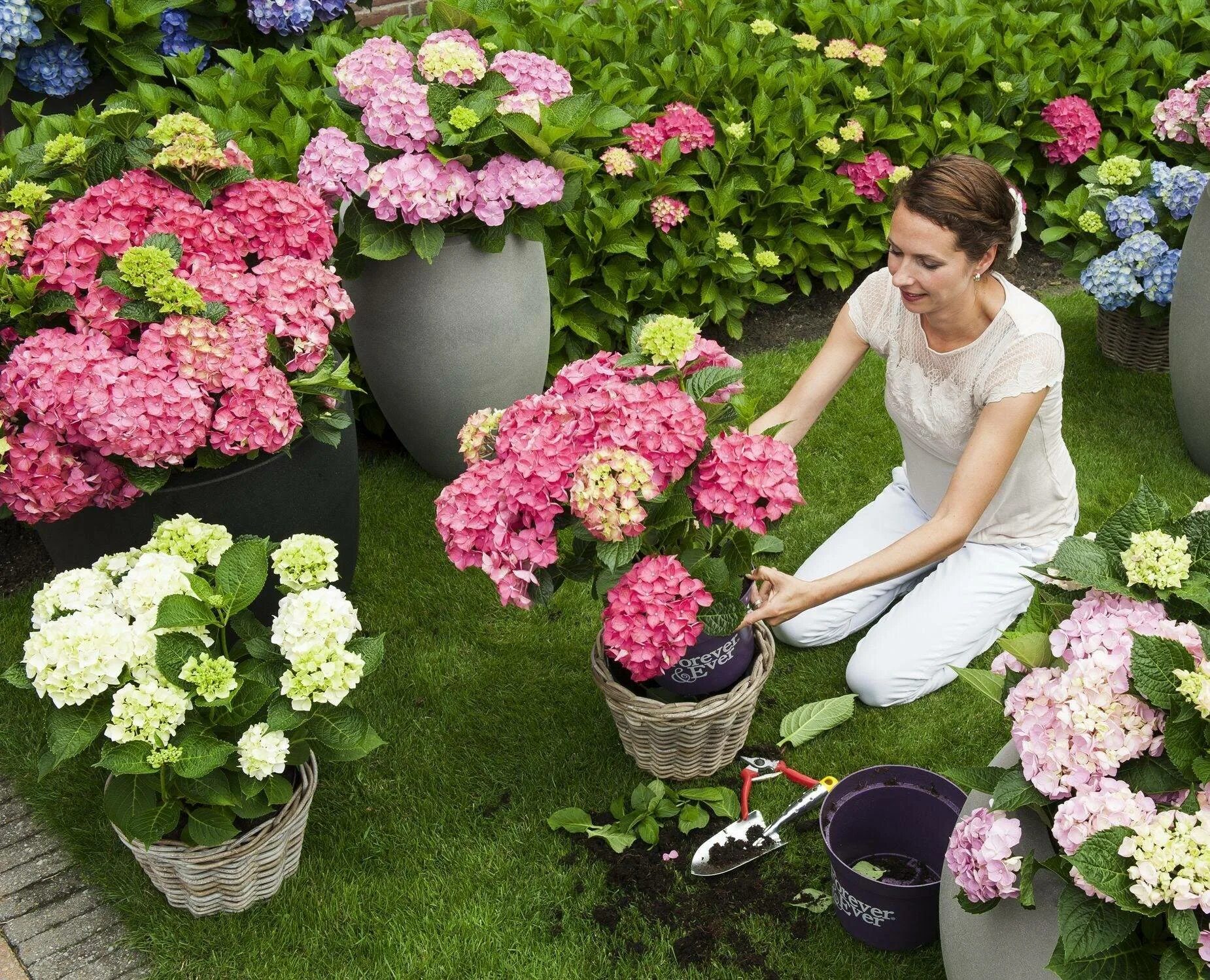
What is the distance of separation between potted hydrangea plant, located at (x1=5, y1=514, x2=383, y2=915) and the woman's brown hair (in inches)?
58.0

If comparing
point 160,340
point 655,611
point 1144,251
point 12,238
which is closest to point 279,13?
point 12,238

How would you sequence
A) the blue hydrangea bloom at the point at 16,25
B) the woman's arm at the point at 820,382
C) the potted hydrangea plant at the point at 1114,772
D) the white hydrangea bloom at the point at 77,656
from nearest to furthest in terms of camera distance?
1. the potted hydrangea plant at the point at 1114,772
2. the white hydrangea bloom at the point at 77,656
3. the woman's arm at the point at 820,382
4. the blue hydrangea bloom at the point at 16,25

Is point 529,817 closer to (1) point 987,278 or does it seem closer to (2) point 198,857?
(2) point 198,857

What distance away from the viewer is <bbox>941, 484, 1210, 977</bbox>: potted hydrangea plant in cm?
160

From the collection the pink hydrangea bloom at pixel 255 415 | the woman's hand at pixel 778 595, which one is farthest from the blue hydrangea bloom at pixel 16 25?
the woman's hand at pixel 778 595

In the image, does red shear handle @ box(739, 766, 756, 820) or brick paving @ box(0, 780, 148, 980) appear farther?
red shear handle @ box(739, 766, 756, 820)

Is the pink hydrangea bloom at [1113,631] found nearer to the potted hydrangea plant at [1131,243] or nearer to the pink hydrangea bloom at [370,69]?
the pink hydrangea bloom at [370,69]

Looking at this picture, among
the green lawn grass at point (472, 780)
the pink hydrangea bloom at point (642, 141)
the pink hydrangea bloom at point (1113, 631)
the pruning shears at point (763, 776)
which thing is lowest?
the green lawn grass at point (472, 780)

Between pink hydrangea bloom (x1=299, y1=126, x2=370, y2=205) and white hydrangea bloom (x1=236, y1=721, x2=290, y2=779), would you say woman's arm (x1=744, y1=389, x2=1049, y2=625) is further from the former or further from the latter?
pink hydrangea bloom (x1=299, y1=126, x2=370, y2=205)

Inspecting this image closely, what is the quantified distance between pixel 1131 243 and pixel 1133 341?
0.45 m

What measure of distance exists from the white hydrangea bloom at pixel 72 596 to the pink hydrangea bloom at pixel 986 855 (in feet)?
5.29

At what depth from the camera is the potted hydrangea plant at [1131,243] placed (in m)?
4.06

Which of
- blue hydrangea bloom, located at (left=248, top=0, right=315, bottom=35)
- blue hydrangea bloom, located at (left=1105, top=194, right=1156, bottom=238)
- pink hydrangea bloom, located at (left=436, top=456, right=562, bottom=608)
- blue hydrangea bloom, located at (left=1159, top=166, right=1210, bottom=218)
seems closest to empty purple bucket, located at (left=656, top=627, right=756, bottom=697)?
pink hydrangea bloom, located at (left=436, top=456, right=562, bottom=608)

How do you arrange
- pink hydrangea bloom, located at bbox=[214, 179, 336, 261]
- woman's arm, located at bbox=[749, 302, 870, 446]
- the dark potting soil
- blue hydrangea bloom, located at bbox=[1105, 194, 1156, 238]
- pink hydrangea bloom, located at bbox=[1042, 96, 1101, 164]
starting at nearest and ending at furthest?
the dark potting soil < pink hydrangea bloom, located at bbox=[214, 179, 336, 261] < woman's arm, located at bbox=[749, 302, 870, 446] < blue hydrangea bloom, located at bbox=[1105, 194, 1156, 238] < pink hydrangea bloom, located at bbox=[1042, 96, 1101, 164]
